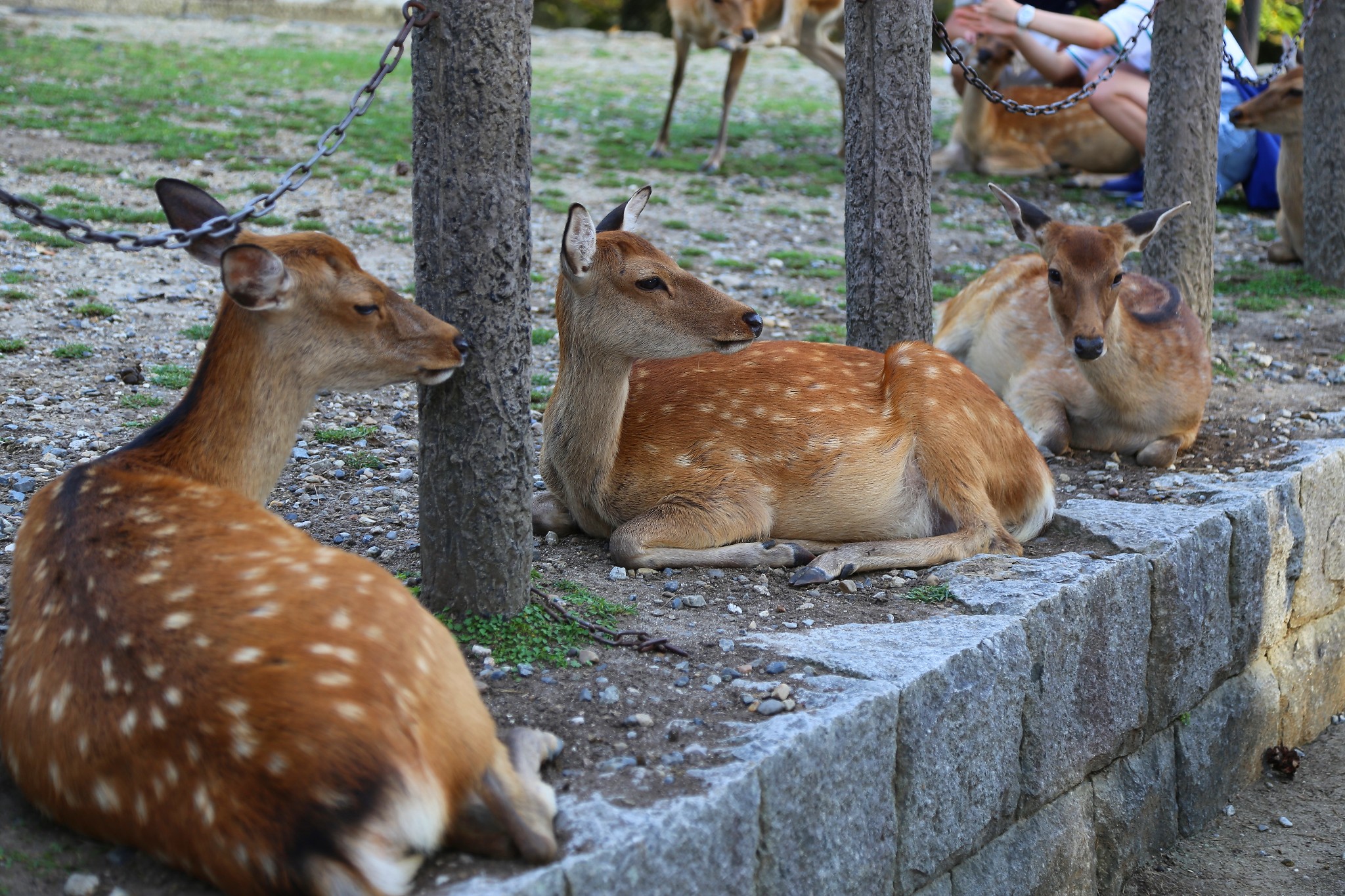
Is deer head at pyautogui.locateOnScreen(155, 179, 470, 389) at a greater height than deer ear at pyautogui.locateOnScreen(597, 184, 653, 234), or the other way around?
deer ear at pyautogui.locateOnScreen(597, 184, 653, 234)

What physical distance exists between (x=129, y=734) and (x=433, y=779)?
20.6 inches

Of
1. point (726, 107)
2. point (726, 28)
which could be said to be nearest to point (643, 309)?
point (726, 107)

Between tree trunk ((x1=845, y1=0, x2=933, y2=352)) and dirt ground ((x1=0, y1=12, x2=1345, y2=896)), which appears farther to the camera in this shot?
tree trunk ((x1=845, y1=0, x2=933, y2=352))

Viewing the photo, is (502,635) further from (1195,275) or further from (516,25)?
(1195,275)

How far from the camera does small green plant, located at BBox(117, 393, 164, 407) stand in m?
5.05

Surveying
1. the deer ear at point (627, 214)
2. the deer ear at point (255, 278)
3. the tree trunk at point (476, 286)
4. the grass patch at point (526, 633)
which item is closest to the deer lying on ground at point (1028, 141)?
the deer ear at point (627, 214)

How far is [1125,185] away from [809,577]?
25.8 ft

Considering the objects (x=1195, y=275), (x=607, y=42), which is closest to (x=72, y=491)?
(x=1195, y=275)

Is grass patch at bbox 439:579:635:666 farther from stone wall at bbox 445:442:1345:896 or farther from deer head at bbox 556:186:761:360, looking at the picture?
deer head at bbox 556:186:761:360

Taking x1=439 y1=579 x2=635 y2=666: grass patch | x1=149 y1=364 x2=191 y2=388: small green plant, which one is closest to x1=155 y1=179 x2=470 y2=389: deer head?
x1=439 y1=579 x2=635 y2=666: grass patch

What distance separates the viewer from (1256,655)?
16.4ft

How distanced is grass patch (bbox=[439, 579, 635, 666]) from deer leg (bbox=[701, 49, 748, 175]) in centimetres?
705

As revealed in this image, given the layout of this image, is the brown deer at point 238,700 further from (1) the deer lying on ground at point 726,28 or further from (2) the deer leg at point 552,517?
(1) the deer lying on ground at point 726,28

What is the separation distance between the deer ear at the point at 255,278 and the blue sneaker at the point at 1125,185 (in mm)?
8960
